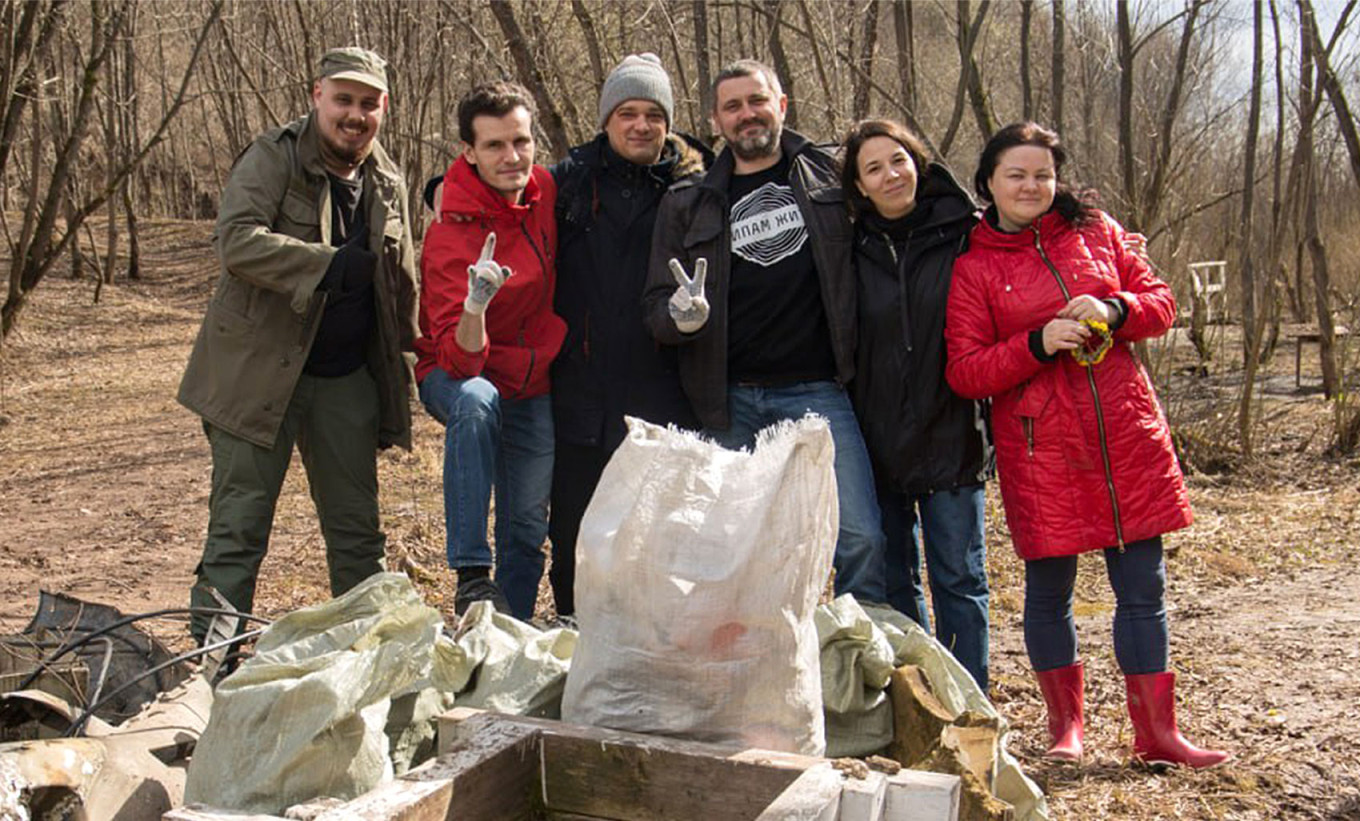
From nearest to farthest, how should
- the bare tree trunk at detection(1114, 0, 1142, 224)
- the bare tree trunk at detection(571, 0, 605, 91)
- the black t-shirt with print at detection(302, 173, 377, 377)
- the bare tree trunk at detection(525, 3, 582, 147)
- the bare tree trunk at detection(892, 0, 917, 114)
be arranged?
the black t-shirt with print at detection(302, 173, 377, 377), the bare tree trunk at detection(571, 0, 605, 91), the bare tree trunk at detection(525, 3, 582, 147), the bare tree trunk at detection(1114, 0, 1142, 224), the bare tree trunk at detection(892, 0, 917, 114)

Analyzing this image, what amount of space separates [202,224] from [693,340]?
78.1 feet

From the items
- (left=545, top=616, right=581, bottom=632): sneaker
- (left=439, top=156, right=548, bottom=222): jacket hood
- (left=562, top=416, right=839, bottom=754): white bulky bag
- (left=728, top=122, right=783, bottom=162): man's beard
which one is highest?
(left=728, top=122, right=783, bottom=162): man's beard

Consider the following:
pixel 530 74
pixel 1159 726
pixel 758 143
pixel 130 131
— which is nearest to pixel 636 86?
pixel 758 143

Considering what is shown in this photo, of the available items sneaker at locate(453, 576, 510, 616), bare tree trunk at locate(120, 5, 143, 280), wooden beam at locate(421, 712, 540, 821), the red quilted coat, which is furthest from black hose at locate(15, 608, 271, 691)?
bare tree trunk at locate(120, 5, 143, 280)

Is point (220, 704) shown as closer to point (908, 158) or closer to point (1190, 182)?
point (908, 158)

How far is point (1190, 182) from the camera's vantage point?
9.93 m

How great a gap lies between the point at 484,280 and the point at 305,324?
76 cm

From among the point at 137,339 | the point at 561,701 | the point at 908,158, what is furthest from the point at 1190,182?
the point at 137,339

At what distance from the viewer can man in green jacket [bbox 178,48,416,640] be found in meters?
3.95

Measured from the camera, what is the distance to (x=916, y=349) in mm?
3615

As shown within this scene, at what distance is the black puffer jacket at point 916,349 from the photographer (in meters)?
3.61

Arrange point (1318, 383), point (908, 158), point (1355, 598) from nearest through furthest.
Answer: point (908, 158), point (1355, 598), point (1318, 383)

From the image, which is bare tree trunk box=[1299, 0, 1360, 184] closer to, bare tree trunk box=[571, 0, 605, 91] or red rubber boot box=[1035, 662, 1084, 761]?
bare tree trunk box=[571, 0, 605, 91]

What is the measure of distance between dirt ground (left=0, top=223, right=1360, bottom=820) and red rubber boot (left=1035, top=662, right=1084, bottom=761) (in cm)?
5
